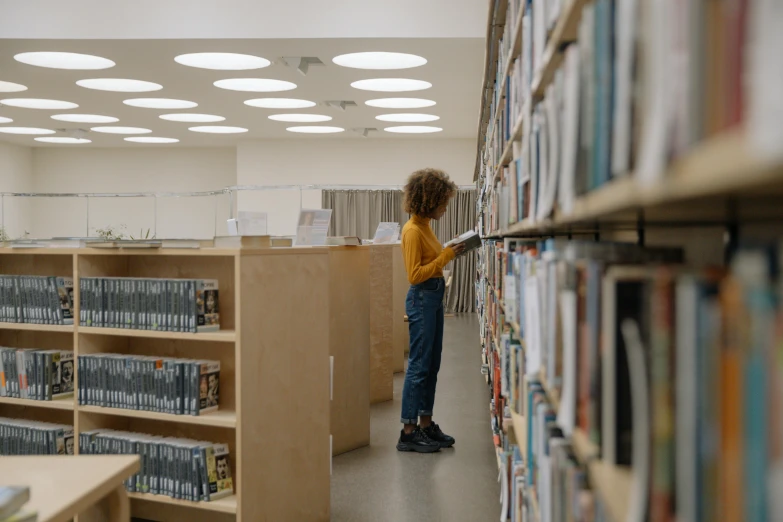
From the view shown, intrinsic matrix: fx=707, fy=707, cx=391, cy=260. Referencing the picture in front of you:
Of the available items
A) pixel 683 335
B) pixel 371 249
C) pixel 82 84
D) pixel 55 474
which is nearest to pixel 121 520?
pixel 55 474

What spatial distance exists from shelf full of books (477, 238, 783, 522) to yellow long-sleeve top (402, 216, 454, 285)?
255 cm

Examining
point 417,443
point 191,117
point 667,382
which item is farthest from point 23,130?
point 667,382

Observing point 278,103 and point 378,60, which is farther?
point 278,103

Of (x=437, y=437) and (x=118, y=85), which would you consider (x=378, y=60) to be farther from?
(x=437, y=437)

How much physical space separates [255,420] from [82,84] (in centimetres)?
699

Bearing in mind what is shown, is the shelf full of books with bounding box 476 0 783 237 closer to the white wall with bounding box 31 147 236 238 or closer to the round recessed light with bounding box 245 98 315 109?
the round recessed light with bounding box 245 98 315 109

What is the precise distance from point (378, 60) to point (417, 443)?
455 centimetres

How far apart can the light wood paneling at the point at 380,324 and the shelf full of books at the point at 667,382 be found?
3947mm

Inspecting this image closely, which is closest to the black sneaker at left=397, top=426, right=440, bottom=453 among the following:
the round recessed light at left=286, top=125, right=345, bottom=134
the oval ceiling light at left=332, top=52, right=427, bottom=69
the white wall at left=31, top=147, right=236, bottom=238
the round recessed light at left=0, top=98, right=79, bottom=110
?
the oval ceiling light at left=332, top=52, right=427, bottom=69

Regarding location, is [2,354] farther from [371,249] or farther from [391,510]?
[371,249]

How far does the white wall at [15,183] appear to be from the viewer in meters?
Result: 14.1

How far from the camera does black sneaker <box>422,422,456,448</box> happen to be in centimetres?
437

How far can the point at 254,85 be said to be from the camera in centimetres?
861

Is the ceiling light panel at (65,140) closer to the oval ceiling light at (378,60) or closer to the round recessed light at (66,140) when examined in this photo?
the round recessed light at (66,140)
